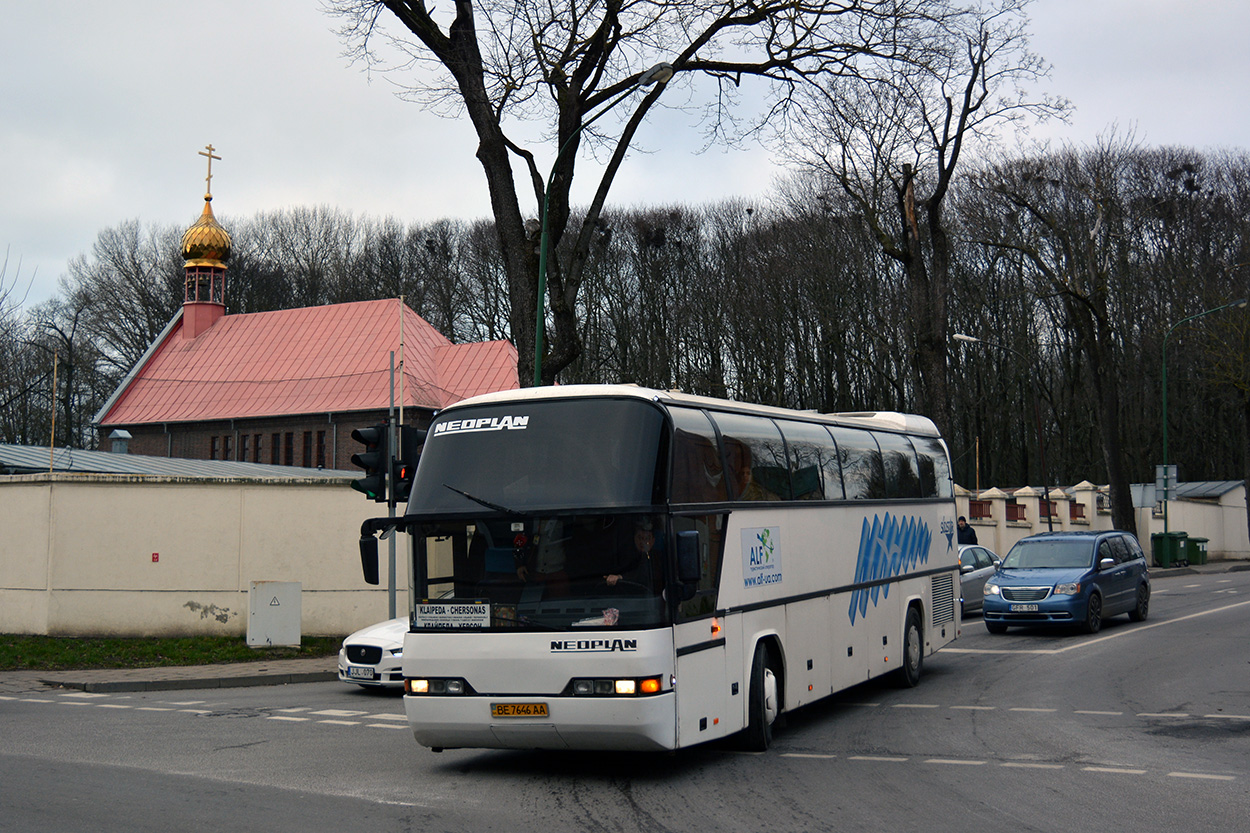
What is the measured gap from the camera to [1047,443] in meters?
59.5

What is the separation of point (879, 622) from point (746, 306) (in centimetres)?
4218

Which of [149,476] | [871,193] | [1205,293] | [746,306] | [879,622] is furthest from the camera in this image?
[746,306]

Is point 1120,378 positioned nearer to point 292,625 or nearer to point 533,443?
point 292,625

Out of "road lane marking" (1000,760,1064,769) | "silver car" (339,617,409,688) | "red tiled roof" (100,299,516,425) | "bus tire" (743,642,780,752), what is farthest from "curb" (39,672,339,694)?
"red tiled roof" (100,299,516,425)

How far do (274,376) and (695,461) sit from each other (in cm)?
5119

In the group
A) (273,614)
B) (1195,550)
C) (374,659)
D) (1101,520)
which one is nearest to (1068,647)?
(374,659)

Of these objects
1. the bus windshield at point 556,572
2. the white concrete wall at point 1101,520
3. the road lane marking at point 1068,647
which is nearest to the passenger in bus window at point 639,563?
the bus windshield at point 556,572

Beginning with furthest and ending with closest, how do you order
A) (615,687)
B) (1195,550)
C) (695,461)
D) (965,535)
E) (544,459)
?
(1195,550)
(965,535)
(695,461)
(544,459)
(615,687)

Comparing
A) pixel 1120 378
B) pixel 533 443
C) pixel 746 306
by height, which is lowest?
pixel 533 443

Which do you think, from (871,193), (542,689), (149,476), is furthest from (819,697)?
(871,193)

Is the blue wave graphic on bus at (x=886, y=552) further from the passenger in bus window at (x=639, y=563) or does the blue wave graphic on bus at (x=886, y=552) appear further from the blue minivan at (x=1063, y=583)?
the blue minivan at (x=1063, y=583)

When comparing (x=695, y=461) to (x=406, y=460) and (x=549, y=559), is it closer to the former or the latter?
(x=549, y=559)

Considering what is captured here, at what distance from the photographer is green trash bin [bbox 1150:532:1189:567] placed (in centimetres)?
4372

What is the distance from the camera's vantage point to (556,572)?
8.93 meters
